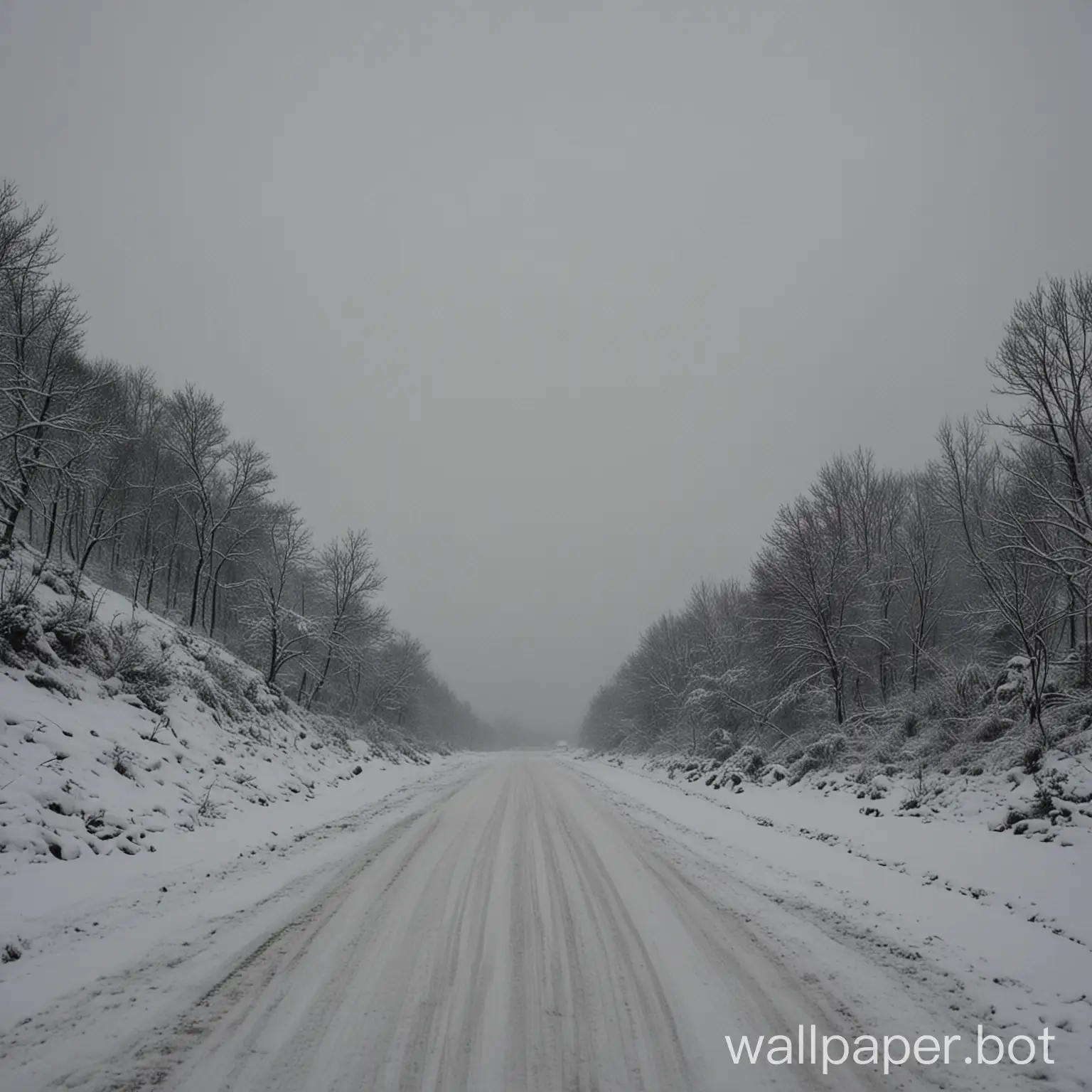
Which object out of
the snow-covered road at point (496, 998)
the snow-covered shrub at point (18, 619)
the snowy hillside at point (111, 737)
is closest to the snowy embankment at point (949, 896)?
the snow-covered road at point (496, 998)

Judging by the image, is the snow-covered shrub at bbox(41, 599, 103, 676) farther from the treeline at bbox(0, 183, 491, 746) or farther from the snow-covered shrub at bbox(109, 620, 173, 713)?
the treeline at bbox(0, 183, 491, 746)

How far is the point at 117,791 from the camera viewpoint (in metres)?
8.09

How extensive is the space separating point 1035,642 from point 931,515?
1444 centimetres

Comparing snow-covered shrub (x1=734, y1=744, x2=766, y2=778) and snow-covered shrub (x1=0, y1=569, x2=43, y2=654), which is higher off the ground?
snow-covered shrub (x1=0, y1=569, x2=43, y2=654)

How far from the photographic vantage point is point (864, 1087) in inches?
122

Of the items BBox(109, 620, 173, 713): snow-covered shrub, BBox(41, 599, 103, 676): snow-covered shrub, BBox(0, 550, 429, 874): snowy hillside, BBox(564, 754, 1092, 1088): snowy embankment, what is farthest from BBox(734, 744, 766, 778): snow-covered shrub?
BBox(41, 599, 103, 676): snow-covered shrub

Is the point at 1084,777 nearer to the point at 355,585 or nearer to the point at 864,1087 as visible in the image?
the point at 864,1087

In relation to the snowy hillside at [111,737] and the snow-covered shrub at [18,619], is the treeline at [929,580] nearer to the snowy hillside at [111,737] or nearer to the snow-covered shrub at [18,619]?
the snowy hillside at [111,737]

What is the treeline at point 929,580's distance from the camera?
10859mm

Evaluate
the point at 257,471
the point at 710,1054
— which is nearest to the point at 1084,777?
the point at 710,1054

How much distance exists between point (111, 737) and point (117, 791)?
5.20 ft

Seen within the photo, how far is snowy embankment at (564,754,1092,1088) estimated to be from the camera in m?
4.11

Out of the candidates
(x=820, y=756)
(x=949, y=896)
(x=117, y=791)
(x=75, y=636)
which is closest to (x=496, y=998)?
(x=949, y=896)

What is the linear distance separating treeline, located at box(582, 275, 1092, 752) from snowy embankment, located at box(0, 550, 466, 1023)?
493 inches
